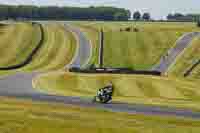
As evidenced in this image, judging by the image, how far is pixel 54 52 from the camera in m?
134

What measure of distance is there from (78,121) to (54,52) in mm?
92801

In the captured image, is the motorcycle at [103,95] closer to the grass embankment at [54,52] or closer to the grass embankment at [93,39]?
the grass embankment at [54,52]

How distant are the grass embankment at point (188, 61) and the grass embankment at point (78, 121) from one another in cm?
6088

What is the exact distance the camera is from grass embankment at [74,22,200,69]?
126000 millimetres

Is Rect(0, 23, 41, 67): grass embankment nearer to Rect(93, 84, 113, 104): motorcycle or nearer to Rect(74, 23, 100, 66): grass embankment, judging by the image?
Rect(74, 23, 100, 66): grass embankment

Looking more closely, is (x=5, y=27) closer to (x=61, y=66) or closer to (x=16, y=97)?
(x=61, y=66)

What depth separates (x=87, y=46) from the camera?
14362cm

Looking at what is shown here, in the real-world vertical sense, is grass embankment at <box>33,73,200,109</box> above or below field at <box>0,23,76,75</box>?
below

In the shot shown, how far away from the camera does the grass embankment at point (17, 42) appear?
124475 millimetres

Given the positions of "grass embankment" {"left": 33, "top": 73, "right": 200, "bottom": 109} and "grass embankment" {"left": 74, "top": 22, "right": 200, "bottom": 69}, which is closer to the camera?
"grass embankment" {"left": 33, "top": 73, "right": 200, "bottom": 109}

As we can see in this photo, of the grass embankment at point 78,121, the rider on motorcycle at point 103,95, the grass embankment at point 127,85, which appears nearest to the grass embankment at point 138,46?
the grass embankment at point 127,85

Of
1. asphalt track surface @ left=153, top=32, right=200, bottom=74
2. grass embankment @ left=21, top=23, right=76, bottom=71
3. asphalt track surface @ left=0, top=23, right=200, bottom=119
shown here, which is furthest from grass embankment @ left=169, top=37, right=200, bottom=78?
asphalt track surface @ left=0, top=23, right=200, bottom=119

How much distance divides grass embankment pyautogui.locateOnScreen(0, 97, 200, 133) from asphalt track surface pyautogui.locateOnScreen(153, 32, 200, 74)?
6396 centimetres

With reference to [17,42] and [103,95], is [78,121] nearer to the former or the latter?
[103,95]
